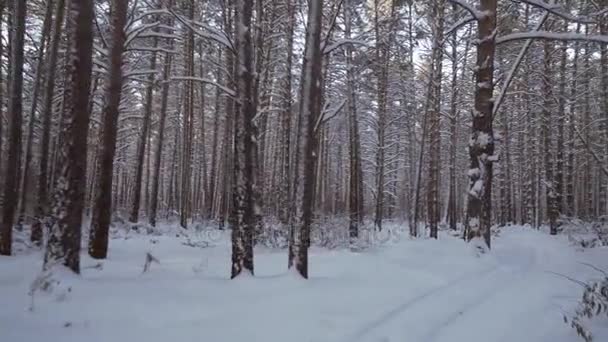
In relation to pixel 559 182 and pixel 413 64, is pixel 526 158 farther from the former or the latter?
pixel 413 64

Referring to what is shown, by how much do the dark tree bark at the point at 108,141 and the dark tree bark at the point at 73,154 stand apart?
8.18 ft

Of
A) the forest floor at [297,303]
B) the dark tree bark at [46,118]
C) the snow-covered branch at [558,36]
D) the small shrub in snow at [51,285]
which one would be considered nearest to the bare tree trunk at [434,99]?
the snow-covered branch at [558,36]

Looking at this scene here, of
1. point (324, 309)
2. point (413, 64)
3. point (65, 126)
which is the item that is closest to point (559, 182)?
point (413, 64)

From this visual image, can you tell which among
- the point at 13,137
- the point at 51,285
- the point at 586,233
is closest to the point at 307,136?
the point at 51,285

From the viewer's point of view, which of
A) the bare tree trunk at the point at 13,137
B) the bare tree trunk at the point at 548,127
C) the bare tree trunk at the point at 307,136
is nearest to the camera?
the bare tree trunk at the point at 307,136

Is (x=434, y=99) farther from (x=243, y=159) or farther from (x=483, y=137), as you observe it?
(x=243, y=159)

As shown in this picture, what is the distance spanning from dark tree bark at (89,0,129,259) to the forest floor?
0.55 m

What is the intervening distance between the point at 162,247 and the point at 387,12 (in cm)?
1425

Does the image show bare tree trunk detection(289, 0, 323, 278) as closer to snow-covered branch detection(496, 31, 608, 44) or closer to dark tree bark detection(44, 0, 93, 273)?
dark tree bark detection(44, 0, 93, 273)

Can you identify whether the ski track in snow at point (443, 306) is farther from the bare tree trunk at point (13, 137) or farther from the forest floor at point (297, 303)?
the bare tree trunk at point (13, 137)

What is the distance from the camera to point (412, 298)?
4895 millimetres

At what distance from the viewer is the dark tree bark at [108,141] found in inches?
295

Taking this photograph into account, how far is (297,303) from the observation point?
4.43 meters

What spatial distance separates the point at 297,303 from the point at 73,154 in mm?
3133
